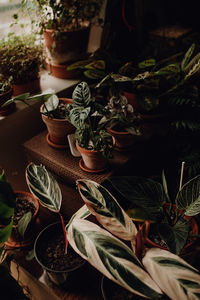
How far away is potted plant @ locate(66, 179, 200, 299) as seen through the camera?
25.2 inches

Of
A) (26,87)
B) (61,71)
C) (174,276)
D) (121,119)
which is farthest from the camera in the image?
(61,71)

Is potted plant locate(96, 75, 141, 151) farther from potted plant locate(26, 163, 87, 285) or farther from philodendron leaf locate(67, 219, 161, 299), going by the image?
philodendron leaf locate(67, 219, 161, 299)

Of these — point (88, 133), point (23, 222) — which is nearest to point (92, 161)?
point (88, 133)

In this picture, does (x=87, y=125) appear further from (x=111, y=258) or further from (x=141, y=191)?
(x=111, y=258)

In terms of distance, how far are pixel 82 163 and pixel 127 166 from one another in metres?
0.22

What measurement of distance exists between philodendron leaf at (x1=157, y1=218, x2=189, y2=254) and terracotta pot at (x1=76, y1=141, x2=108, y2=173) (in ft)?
1.20

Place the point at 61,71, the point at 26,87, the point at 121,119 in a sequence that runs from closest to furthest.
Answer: the point at 121,119, the point at 26,87, the point at 61,71

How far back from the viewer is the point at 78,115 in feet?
3.17

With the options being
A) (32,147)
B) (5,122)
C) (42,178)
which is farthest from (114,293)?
(5,122)

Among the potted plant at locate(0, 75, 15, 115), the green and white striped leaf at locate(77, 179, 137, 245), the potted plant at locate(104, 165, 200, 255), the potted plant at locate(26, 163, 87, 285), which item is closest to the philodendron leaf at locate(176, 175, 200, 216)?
the potted plant at locate(104, 165, 200, 255)

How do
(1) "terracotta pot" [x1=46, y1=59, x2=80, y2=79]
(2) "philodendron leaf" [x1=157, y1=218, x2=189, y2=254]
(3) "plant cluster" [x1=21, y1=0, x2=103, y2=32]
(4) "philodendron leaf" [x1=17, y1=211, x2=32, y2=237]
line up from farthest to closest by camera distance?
(1) "terracotta pot" [x1=46, y1=59, x2=80, y2=79] → (3) "plant cluster" [x1=21, y1=0, x2=103, y2=32] → (4) "philodendron leaf" [x1=17, y1=211, x2=32, y2=237] → (2) "philodendron leaf" [x1=157, y1=218, x2=189, y2=254]

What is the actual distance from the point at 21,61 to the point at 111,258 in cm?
105

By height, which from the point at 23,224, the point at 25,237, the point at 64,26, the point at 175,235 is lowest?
the point at 25,237

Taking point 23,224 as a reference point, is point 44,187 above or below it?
above
